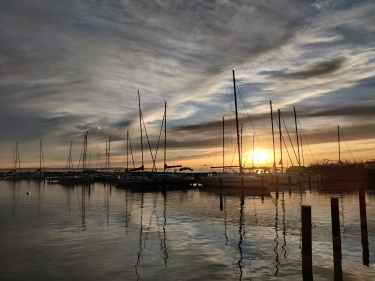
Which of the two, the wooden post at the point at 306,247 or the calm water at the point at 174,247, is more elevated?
the wooden post at the point at 306,247

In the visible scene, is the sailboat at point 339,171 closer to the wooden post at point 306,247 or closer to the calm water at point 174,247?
the calm water at point 174,247

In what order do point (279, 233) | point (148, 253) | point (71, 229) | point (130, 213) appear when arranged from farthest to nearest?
point (130, 213) → point (71, 229) → point (279, 233) → point (148, 253)

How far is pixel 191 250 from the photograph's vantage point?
17.3m

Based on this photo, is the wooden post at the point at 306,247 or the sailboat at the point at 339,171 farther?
the sailboat at the point at 339,171

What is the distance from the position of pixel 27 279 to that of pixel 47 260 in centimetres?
263

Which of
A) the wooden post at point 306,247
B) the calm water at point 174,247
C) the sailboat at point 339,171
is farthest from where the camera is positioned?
the sailboat at point 339,171

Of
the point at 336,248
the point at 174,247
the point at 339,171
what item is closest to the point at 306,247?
the point at 336,248

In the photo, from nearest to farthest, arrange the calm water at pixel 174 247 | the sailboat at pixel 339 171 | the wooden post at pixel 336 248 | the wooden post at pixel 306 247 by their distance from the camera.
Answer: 1. the wooden post at pixel 306 247
2. the wooden post at pixel 336 248
3. the calm water at pixel 174 247
4. the sailboat at pixel 339 171

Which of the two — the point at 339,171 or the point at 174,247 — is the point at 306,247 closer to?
the point at 174,247

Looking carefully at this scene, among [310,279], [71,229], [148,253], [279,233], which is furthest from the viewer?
[71,229]

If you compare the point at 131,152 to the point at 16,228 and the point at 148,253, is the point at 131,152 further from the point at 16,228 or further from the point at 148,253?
the point at 148,253

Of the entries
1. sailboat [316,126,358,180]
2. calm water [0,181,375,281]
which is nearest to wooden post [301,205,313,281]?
calm water [0,181,375,281]

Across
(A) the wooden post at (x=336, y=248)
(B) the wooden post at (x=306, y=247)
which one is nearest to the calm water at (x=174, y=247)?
(A) the wooden post at (x=336, y=248)

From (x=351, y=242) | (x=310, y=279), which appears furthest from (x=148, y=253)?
(x=351, y=242)
